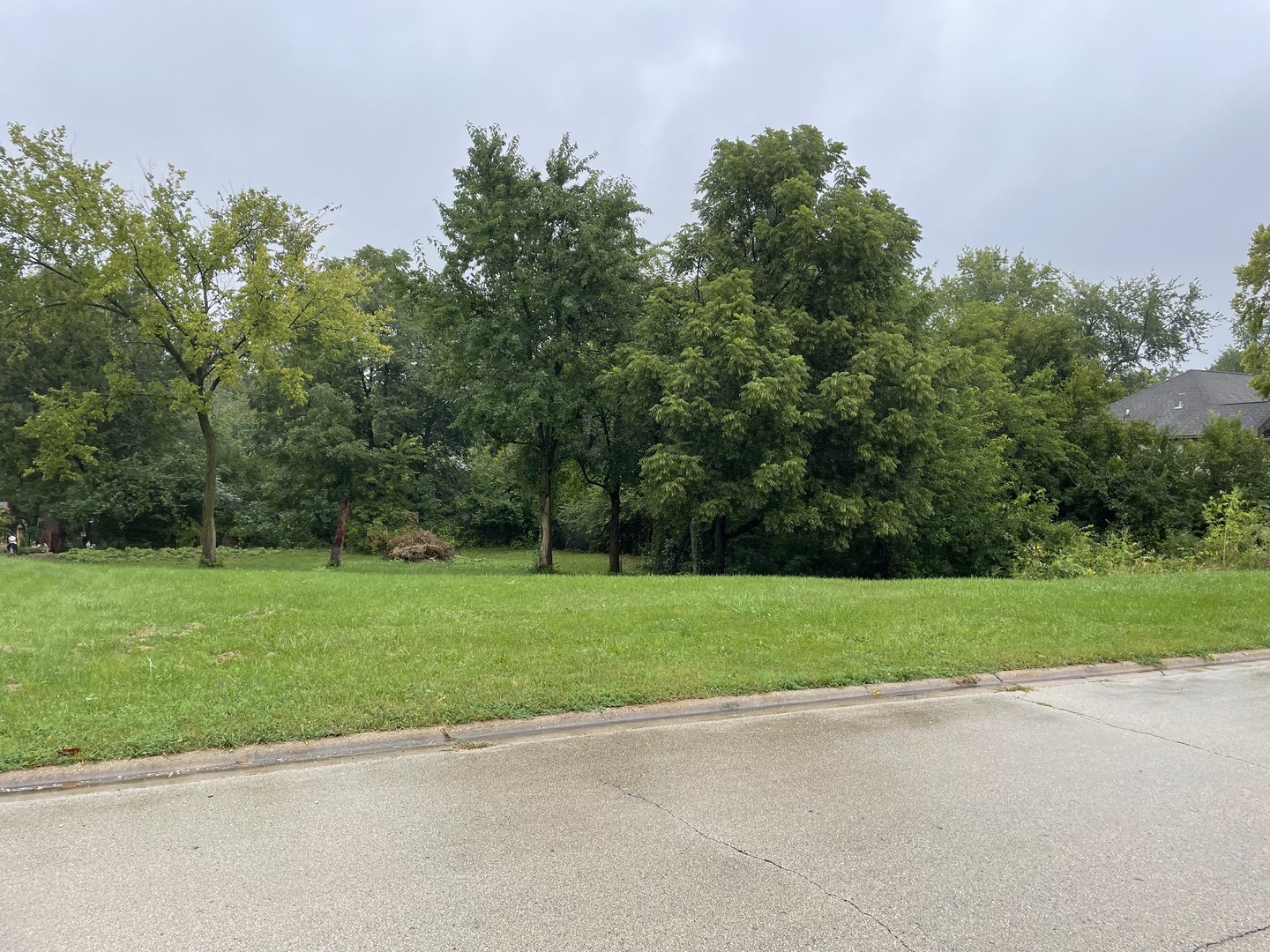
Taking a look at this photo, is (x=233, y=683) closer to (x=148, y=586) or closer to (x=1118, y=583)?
(x=148, y=586)

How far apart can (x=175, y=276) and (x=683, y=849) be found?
22938 mm

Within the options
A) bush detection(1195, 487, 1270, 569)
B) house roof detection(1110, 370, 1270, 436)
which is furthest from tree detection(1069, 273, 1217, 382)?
bush detection(1195, 487, 1270, 569)

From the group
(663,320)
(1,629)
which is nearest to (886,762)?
(1,629)

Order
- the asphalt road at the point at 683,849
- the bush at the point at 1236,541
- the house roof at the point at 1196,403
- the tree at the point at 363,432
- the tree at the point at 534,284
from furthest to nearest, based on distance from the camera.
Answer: the house roof at the point at 1196,403 < the tree at the point at 363,432 < the tree at the point at 534,284 < the bush at the point at 1236,541 < the asphalt road at the point at 683,849

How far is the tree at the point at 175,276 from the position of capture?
20.0 meters

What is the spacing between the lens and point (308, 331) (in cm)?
2348

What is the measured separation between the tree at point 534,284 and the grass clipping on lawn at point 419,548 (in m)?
9.43

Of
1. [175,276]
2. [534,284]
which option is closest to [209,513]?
[175,276]

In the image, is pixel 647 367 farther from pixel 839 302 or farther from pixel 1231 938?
pixel 1231 938

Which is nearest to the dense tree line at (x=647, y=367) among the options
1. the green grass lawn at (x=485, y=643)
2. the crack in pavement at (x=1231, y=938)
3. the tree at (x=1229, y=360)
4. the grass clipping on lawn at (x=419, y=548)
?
the grass clipping on lawn at (x=419, y=548)

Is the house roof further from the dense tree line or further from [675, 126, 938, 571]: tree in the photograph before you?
[675, 126, 938, 571]: tree

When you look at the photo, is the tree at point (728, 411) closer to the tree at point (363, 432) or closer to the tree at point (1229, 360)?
the tree at point (363, 432)

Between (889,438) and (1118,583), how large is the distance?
610 centimetres

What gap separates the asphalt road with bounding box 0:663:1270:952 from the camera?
296 centimetres
